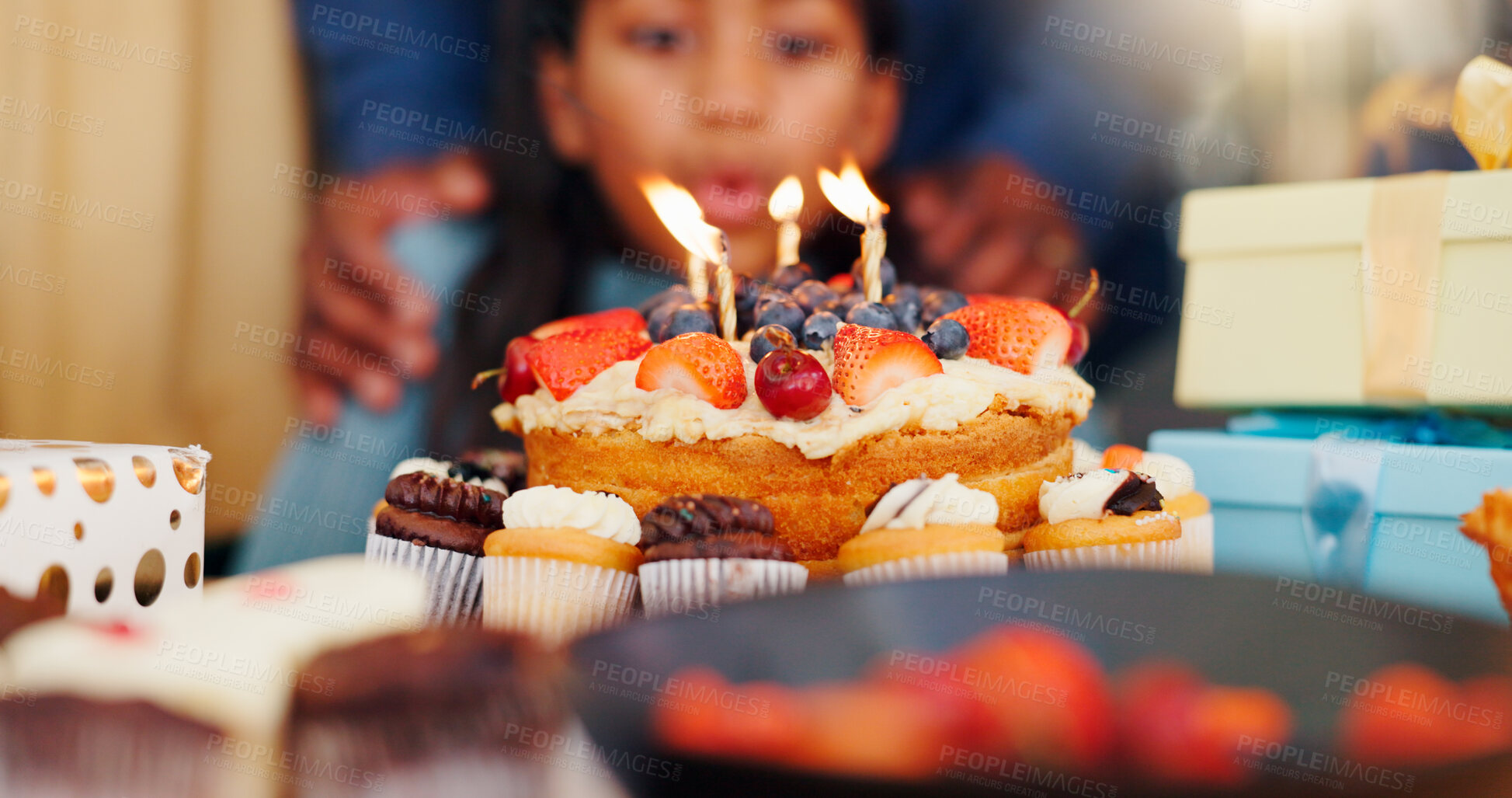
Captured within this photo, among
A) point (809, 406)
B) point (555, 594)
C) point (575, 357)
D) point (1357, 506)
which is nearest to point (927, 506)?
point (809, 406)

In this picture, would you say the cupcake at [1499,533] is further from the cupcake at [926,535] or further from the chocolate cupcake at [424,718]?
the chocolate cupcake at [424,718]

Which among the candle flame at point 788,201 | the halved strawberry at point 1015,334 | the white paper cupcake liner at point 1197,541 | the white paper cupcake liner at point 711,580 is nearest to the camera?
the white paper cupcake liner at point 711,580

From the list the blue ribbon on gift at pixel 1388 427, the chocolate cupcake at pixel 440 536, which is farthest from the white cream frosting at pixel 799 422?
the blue ribbon on gift at pixel 1388 427

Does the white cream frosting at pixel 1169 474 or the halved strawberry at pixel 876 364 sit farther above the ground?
the halved strawberry at pixel 876 364

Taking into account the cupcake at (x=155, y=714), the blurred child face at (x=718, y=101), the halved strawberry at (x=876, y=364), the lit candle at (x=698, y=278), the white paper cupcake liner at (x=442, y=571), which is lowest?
the white paper cupcake liner at (x=442, y=571)

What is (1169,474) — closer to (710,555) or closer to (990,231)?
(710,555)

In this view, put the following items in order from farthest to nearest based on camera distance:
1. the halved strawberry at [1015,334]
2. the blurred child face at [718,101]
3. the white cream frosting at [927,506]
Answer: the blurred child face at [718,101]
the halved strawberry at [1015,334]
the white cream frosting at [927,506]

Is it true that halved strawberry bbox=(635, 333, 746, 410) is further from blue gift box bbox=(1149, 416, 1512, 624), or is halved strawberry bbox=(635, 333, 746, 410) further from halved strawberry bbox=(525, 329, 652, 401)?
blue gift box bbox=(1149, 416, 1512, 624)
